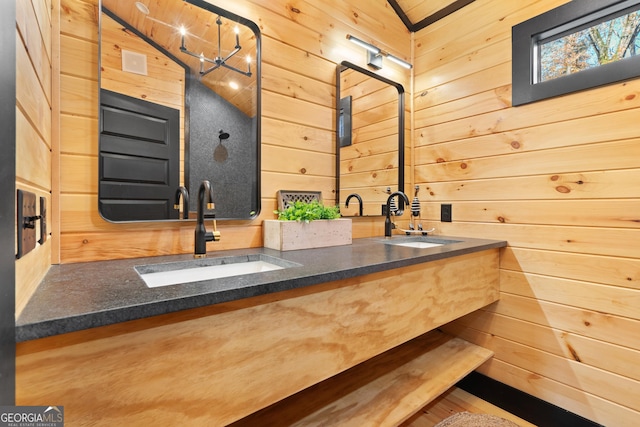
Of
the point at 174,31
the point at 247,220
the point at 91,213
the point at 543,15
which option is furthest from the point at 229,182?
the point at 543,15

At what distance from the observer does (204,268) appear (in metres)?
1.18

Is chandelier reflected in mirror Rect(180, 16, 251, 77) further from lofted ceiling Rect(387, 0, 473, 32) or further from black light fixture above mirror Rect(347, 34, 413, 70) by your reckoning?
lofted ceiling Rect(387, 0, 473, 32)

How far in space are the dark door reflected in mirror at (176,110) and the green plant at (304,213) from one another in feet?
0.49

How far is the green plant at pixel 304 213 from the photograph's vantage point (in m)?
1.43

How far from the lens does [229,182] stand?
1.41 metres

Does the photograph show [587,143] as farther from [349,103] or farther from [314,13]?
[314,13]

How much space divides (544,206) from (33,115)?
205 centimetres

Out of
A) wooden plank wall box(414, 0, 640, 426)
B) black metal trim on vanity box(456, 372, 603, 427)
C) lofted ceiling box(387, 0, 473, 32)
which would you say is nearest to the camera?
wooden plank wall box(414, 0, 640, 426)

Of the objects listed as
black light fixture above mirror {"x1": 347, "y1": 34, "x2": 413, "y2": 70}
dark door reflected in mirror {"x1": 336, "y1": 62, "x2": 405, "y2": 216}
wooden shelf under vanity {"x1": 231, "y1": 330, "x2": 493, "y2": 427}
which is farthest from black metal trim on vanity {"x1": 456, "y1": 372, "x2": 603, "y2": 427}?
black light fixture above mirror {"x1": 347, "y1": 34, "x2": 413, "y2": 70}

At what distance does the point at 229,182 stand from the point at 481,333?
Answer: 1.72m

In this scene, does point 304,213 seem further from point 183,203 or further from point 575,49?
point 575,49

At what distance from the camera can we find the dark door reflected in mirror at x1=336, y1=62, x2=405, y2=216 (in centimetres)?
183

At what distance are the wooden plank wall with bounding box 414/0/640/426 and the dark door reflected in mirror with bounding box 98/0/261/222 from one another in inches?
51.0

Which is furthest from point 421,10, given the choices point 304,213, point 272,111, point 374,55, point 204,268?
point 204,268
